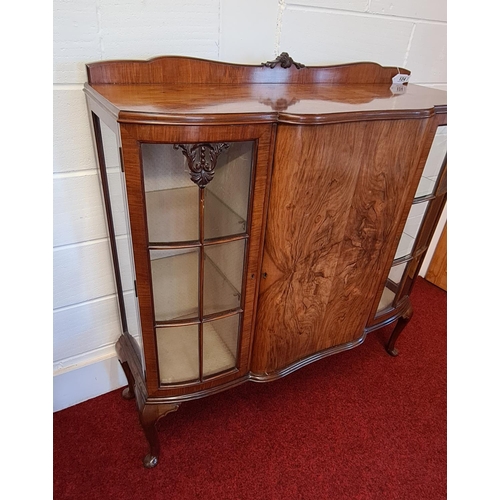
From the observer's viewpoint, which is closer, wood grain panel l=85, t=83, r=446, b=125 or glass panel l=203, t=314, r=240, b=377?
wood grain panel l=85, t=83, r=446, b=125

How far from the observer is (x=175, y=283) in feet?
3.14

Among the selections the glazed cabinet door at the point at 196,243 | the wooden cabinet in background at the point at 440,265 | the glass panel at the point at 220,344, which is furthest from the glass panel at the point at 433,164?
the wooden cabinet in background at the point at 440,265

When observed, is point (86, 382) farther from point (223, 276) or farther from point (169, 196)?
point (169, 196)

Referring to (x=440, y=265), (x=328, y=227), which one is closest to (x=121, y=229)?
(x=328, y=227)

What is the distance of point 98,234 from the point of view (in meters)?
1.16

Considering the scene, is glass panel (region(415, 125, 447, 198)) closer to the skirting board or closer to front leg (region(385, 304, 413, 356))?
front leg (region(385, 304, 413, 356))

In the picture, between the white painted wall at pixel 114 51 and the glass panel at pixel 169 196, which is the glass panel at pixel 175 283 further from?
the white painted wall at pixel 114 51

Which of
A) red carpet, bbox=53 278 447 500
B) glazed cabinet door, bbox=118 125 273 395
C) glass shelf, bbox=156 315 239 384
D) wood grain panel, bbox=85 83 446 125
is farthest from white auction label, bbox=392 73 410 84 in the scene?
red carpet, bbox=53 278 447 500

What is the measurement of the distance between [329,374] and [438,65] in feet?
4.68

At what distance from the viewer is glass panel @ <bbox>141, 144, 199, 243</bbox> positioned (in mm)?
772

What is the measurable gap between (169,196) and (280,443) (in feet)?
3.30

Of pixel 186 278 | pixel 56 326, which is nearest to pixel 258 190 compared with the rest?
pixel 186 278

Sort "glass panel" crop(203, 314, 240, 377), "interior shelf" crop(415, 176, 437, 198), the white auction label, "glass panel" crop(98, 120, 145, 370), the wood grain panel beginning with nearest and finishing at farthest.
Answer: the wood grain panel → "glass panel" crop(98, 120, 145, 370) → "glass panel" crop(203, 314, 240, 377) → "interior shelf" crop(415, 176, 437, 198) → the white auction label
